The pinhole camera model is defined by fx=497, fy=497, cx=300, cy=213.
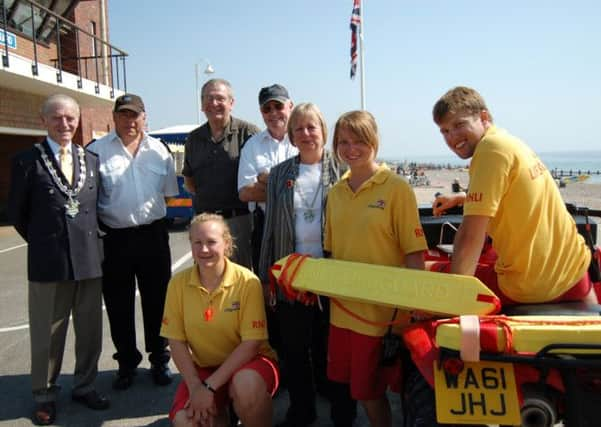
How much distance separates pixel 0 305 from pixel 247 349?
4885mm

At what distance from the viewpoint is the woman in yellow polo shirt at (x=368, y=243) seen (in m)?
2.61

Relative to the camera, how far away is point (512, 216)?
7.39 feet

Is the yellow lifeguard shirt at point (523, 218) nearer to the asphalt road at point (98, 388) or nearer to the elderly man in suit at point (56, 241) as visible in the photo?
the asphalt road at point (98, 388)

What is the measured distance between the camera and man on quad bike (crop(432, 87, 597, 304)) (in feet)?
7.29

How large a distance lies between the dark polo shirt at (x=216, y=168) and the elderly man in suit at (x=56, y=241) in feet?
2.50

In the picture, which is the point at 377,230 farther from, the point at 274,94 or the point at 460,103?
the point at 274,94

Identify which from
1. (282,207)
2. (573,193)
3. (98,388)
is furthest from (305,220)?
(573,193)

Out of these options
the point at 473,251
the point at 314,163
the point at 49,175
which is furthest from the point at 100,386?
the point at 473,251

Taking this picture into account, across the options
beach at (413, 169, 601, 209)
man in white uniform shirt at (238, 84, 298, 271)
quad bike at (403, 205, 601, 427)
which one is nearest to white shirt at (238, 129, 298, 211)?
man in white uniform shirt at (238, 84, 298, 271)

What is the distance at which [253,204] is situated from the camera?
3.80 meters

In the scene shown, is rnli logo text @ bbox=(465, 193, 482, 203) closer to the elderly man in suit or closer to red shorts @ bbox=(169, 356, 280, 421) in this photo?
red shorts @ bbox=(169, 356, 280, 421)

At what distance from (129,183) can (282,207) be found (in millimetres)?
1378

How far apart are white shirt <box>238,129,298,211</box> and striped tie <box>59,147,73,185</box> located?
1161 mm

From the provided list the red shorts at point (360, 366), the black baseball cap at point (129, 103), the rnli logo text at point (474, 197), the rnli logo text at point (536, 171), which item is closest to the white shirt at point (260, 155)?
the black baseball cap at point (129, 103)
